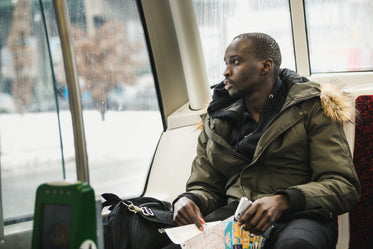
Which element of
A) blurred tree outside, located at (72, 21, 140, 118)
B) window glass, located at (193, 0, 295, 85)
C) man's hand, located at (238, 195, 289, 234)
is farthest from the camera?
window glass, located at (193, 0, 295, 85)

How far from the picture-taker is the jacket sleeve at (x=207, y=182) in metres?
2.41

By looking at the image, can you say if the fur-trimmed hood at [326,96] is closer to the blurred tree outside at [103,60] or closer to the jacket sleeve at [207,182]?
the jacket sleeve at [207,182]

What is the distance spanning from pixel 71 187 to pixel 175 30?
2550 millimetres

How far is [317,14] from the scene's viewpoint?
3.76 meters

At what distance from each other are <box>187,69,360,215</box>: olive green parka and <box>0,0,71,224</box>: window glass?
0.85 m

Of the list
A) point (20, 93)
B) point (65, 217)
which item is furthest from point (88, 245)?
point (20, 93)

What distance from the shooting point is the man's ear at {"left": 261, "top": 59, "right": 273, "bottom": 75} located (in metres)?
2.47

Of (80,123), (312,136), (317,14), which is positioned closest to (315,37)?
(317,14)

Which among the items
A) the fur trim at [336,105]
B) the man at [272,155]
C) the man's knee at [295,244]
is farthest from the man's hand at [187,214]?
the fur trim at [336,105]

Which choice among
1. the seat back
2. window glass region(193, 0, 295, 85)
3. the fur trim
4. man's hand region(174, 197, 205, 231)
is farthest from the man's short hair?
window glass region(193, 0, 295, 85)

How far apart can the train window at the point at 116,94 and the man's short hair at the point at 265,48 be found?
124cm

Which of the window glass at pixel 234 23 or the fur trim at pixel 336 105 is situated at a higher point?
the window glass at pixel 234 23

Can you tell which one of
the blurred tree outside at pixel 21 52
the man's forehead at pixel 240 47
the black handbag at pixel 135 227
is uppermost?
the blurred tree outside at pixel 21 52

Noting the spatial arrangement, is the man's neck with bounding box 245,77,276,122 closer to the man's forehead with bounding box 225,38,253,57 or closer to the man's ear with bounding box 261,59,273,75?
the man's ear with bounding box 261,59,273,75
